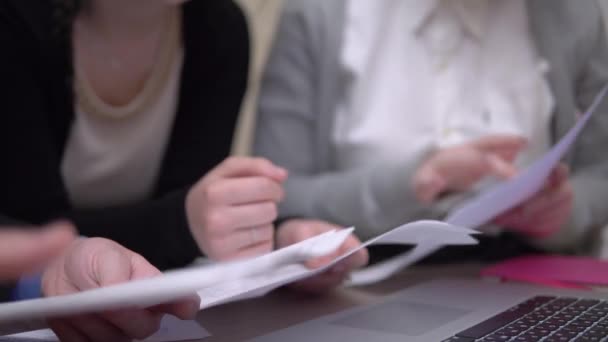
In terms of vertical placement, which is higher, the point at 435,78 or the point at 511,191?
the point at 435,78

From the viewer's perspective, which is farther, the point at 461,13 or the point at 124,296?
the point at 461,13

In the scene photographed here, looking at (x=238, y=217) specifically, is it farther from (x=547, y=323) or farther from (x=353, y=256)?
(x=547, y=323)

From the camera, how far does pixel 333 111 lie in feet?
2.99

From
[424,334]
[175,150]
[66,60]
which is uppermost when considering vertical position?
[66,60]

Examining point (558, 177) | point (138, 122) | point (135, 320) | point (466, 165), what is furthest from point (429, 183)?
point (135, 320)

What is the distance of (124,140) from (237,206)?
11.3 inches

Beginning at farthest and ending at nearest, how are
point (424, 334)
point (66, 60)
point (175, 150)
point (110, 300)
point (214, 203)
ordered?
point (175, 150), point (66, 60), point (214, 203), point (424, 334), point (110, 300)

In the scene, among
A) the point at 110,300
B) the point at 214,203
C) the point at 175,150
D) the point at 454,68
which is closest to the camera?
the point at 110,300

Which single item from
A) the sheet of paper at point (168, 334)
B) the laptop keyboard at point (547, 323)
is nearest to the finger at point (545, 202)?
the laptop keyboard at point (547, 323)

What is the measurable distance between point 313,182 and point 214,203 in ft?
1.16

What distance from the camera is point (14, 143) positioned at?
62cm

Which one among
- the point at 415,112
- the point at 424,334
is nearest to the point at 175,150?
the point at 415,112

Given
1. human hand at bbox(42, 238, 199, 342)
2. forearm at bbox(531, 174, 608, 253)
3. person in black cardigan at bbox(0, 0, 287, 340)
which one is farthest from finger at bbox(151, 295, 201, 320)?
forearm at bbox(531, 174, 608, 253)

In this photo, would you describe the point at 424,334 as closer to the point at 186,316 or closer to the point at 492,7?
the point at 186,316
